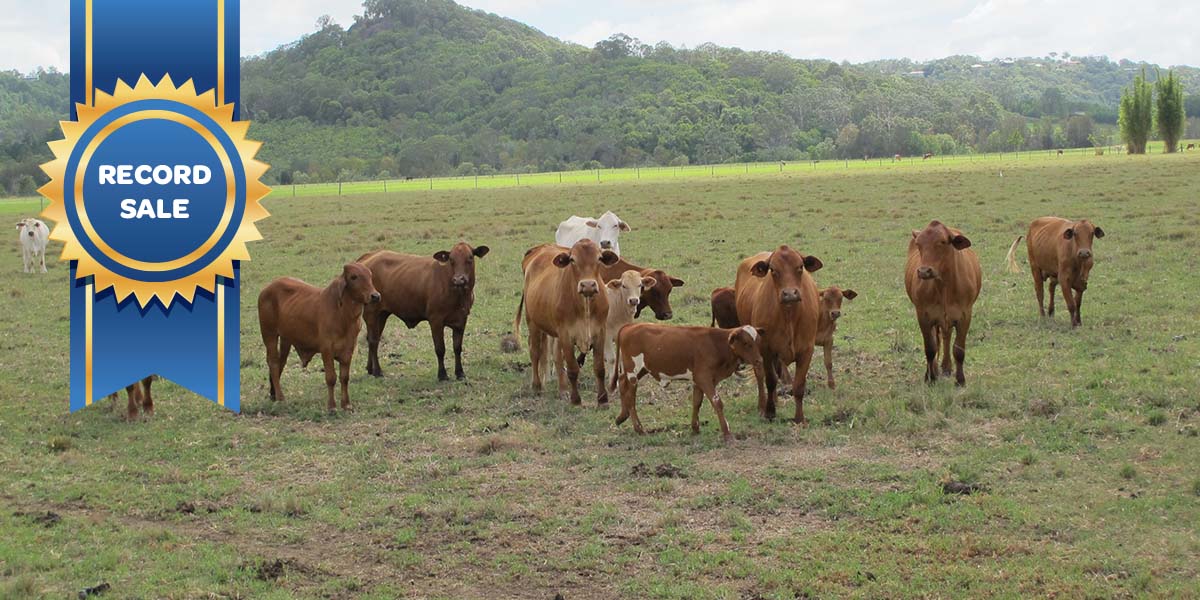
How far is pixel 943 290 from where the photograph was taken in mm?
11398

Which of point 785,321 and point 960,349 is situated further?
point 960,349

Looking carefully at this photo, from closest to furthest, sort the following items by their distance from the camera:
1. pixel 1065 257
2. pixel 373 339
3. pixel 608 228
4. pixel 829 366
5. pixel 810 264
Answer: pixel 810 264 → pixel 829 366 → pixel 373 339 → pixel 1065 257 → pixel 608 228

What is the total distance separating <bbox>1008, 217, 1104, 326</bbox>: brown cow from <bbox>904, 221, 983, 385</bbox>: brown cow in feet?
10.6

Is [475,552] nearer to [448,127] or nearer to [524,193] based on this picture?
[524,193]

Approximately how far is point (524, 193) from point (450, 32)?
447 feet

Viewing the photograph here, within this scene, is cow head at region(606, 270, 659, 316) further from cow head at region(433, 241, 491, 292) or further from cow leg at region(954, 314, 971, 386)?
cow leg at region(954, 314, 971, 386)

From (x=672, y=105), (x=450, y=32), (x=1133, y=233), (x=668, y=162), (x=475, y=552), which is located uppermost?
(x=450, y=32)

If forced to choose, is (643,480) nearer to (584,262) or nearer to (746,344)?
(746,344)

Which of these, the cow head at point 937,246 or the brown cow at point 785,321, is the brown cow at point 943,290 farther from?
the brown cow at point 785,321

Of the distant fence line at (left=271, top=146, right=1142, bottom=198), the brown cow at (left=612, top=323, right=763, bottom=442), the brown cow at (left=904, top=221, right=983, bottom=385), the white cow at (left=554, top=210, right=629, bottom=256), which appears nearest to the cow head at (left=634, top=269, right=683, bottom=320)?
the brown cow at (left=612, top=323, right=763, bottom=442)

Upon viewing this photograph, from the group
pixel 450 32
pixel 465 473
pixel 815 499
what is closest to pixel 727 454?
pixel 815 499

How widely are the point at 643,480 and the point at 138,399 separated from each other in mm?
5708

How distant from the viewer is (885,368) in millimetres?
12578

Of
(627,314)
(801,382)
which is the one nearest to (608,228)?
(627,314)
